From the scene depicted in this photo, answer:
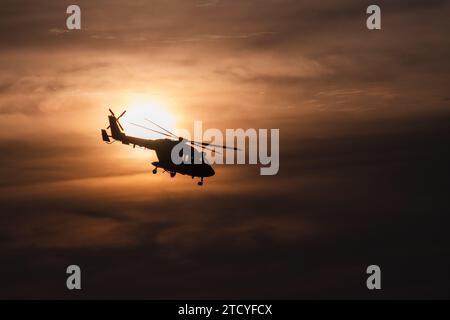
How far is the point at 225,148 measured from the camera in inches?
4213

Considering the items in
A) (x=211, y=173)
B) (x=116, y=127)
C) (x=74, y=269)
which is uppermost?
(x=116, y=127)

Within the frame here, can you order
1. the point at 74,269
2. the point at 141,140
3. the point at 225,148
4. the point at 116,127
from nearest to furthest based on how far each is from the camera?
the point at 225,148
the point at 74,269
the point at 141,140
the point at 116,127

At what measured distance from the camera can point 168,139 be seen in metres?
125

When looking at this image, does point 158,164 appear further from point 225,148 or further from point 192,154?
point 225,148

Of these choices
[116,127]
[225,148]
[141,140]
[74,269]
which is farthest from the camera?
[116,127]

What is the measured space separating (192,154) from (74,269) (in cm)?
2772

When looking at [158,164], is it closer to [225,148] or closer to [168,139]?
[168,139]

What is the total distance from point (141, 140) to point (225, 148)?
2979 centimetres

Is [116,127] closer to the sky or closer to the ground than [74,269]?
closer to the sky

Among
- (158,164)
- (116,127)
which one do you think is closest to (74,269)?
(158,164)

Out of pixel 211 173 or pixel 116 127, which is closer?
pixel 211 173

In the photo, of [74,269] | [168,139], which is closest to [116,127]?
[168,139]

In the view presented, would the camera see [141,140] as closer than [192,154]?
No

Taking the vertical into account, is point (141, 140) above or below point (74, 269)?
above
